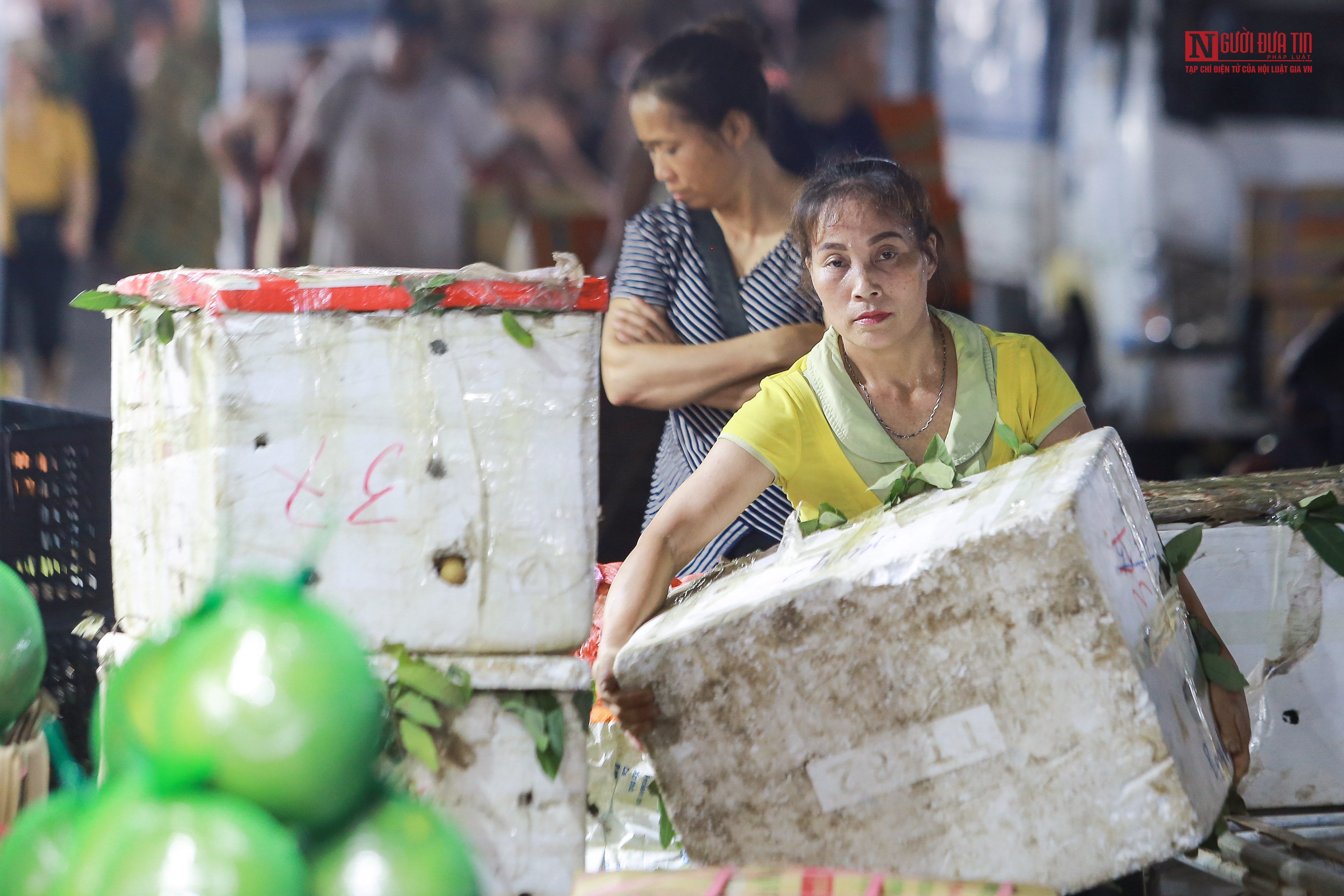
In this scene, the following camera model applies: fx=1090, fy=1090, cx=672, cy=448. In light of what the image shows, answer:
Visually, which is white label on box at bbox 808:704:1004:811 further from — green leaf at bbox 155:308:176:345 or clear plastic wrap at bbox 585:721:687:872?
green leaf at bbox 155:308:176:345

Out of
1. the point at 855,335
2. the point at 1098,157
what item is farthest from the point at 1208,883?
the point at 1098,157

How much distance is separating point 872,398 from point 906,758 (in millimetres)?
639

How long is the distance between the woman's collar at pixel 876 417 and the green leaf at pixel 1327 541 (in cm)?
70

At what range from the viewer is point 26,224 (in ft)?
10.8

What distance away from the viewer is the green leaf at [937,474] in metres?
1.46

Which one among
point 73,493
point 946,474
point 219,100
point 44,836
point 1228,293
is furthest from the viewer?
point 1228,293

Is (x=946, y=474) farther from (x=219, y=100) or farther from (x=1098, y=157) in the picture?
(x=219, y=100)

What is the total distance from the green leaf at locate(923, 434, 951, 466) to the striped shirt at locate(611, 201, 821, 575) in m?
0.43

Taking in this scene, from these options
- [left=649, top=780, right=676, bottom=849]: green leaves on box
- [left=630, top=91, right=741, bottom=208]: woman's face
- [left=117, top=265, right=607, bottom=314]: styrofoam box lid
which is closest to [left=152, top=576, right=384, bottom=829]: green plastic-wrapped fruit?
[left=117, top=265, right=607, bottom=314]: styrofoam box lid

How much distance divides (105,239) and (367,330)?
8.79ft

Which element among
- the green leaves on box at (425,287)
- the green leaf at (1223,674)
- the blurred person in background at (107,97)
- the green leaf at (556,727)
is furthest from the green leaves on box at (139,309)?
the blurred person in background at (107,97)

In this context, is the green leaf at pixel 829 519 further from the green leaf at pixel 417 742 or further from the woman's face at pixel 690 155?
the woman's face at pixel 690 155

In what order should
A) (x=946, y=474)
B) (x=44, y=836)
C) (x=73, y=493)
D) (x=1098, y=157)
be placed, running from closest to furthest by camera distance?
(x=44, y=836) < (x=946, y=474) < (x=73, y=493) < (x=1098, y=157)

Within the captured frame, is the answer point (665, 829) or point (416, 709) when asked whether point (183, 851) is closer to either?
point (416, 709)
